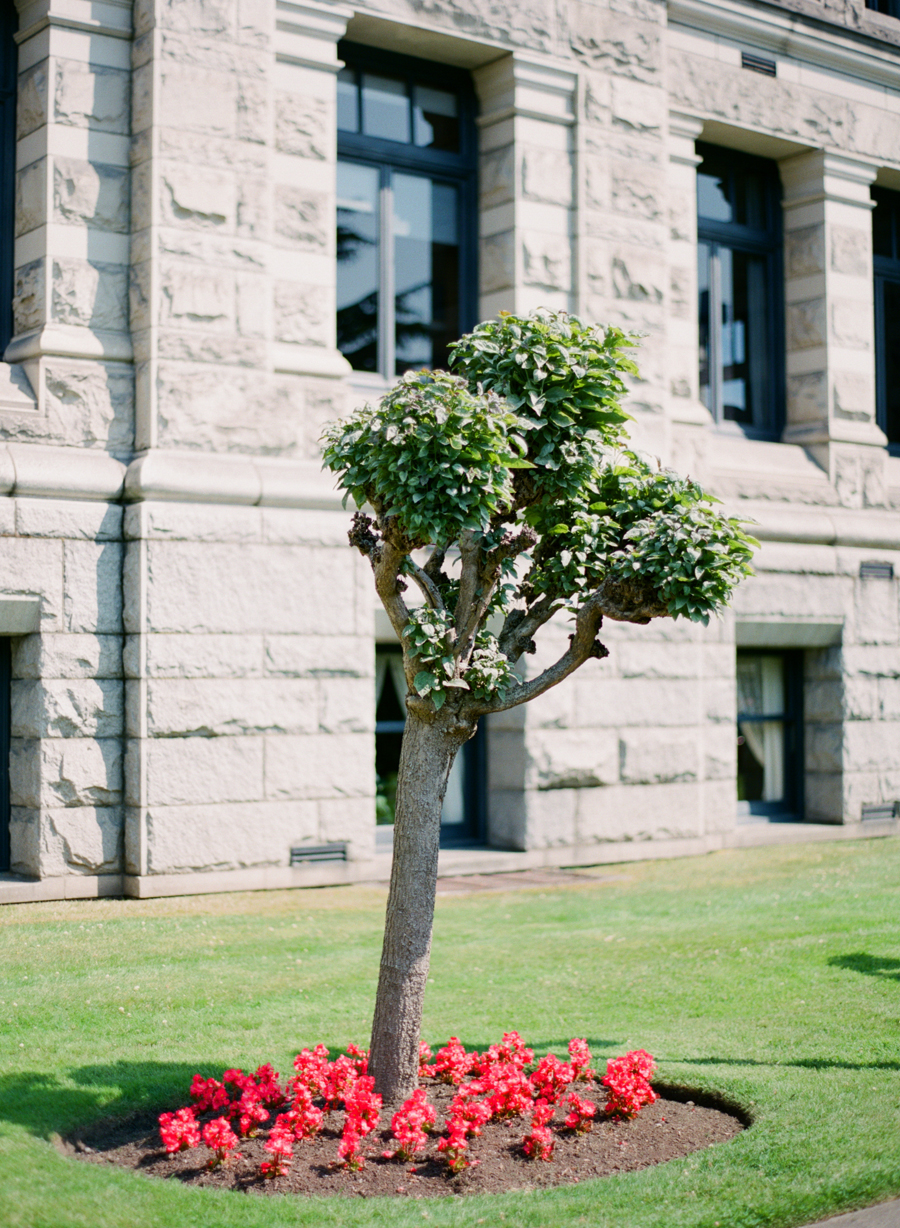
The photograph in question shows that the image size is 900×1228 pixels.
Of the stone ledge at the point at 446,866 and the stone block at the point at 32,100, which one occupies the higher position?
the stone block at the point at 32,100

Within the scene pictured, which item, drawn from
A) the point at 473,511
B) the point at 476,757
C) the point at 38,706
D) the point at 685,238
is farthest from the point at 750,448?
the point at 473,511

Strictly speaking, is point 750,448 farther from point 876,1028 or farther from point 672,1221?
→ point 672,1221

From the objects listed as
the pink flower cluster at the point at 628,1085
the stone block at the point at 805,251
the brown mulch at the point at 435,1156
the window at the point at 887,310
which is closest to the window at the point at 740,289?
the stone block at the point at 805,251

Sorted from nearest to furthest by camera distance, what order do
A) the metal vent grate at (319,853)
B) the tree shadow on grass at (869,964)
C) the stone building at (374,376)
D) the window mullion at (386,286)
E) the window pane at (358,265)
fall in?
the tree shadow on grass at (869,964) → the stone building at (374,376) → the metal vent grate at (319,853) → the window pane at (358,265) → the window mullion at (386,286)

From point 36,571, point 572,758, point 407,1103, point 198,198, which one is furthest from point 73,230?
point 407,1103

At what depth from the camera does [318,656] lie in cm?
1134

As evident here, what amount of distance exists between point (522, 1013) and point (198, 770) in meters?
4.25

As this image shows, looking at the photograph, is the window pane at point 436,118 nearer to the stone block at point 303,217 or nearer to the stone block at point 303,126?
the stone block at point 303,126

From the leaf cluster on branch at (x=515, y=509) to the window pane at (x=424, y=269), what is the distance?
7416 mm

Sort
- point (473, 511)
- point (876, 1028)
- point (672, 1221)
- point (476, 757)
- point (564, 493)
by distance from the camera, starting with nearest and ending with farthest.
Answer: point (672, 1221)
point (473, 511)
point (564, 493)
point (876, 1028)
point (476, 757)

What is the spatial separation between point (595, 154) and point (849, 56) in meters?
4.25

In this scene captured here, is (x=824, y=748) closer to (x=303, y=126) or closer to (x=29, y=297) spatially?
(x=303, y=126)

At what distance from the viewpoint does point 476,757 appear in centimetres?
1332

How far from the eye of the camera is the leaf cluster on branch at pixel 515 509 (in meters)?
5.17
